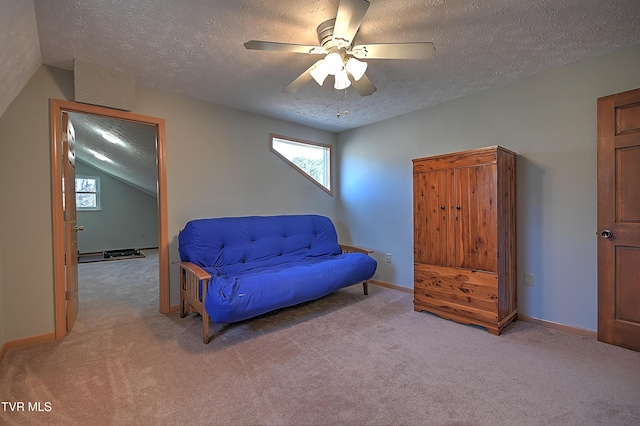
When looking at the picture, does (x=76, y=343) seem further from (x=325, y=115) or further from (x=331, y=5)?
(x=325, y=115)

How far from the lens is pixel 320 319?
8.93 ft

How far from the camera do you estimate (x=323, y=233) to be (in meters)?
3.68

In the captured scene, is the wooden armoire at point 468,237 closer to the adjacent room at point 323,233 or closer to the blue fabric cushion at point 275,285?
the adjacent room at point 323,233

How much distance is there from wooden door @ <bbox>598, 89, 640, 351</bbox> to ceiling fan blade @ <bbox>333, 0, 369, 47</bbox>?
204 centimetres

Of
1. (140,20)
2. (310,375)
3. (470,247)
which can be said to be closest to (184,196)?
(140,20)

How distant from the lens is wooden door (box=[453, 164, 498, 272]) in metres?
2.41

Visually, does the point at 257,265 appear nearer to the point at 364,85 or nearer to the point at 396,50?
the point at 364,85

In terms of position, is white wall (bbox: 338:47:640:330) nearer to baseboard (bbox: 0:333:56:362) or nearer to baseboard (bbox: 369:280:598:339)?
baseboard (bbox: 369:280:598:339)

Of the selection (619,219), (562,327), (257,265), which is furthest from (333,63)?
(562,327)

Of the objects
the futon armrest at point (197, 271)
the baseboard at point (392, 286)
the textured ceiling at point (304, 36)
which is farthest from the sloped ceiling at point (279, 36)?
the baseboard at point (392, 286)

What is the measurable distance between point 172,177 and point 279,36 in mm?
1763

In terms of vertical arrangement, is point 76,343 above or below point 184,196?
below

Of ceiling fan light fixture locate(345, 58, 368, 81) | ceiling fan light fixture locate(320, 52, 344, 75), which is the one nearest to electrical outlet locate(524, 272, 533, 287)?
ceiling fan light fixture locate(345, 58, 368, 81)

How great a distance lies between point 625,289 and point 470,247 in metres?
1.03
